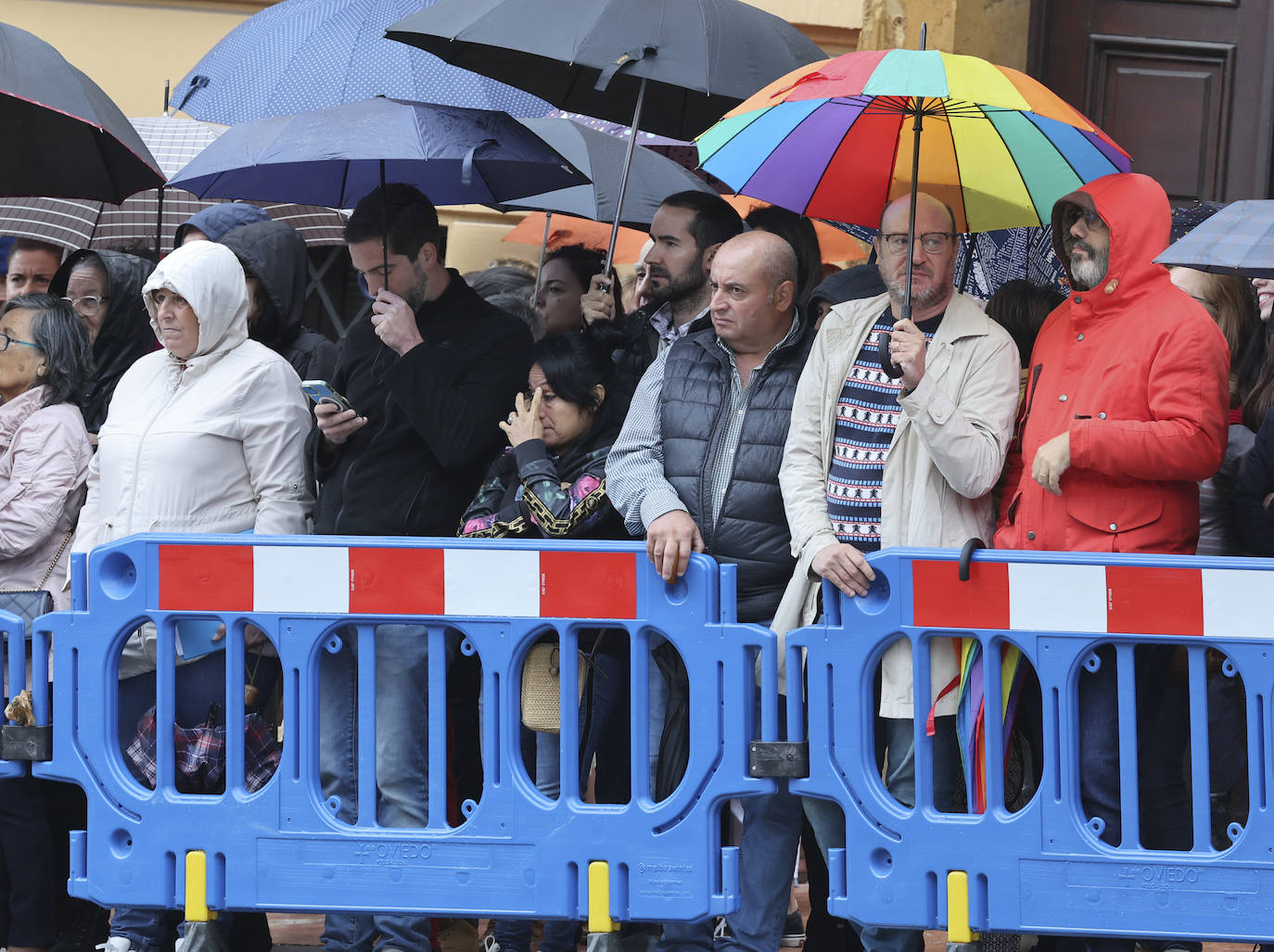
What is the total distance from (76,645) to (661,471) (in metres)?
1.68

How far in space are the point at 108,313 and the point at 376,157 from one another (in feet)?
6.66

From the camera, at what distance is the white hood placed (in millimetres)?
5215

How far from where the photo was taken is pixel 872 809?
14.2 ft

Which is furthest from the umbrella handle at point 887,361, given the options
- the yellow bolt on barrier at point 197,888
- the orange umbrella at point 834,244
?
the orange umbrella at point 834,244

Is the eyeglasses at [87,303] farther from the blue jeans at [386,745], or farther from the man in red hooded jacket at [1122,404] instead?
the man in red hooded jacket at [1122,404]

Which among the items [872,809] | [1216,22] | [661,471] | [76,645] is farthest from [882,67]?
[1216,22]

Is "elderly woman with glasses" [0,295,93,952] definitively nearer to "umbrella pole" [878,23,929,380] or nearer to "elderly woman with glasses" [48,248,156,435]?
"elderly woman with glasses" [48,248,156,435]

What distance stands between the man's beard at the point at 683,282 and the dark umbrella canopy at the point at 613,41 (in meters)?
0.56

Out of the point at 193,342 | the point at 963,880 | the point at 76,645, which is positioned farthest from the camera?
the point at 193,342

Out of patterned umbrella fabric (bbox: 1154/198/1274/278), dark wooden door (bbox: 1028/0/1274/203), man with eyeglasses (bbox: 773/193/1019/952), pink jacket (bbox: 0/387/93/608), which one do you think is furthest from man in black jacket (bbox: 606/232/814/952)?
dark wooden door (bbox: 1028/0/1274/203)

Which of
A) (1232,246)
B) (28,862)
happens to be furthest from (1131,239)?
(28,862)

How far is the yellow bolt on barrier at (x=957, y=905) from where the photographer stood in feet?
13.9

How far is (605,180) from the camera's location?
6.88 metres

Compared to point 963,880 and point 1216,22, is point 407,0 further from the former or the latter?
point 1216,22
